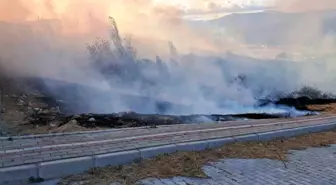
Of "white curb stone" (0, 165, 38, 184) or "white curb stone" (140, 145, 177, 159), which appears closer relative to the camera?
"white curb stone" (0, 165, 38, 184)

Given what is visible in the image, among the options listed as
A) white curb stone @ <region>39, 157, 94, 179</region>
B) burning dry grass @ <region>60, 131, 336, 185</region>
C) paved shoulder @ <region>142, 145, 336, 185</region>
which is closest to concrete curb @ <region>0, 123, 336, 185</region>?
white curb stone @ <region>39, 157, 94, 179</region>

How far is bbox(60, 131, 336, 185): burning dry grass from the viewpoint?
186 inches

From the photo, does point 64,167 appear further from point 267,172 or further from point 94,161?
point 267,172

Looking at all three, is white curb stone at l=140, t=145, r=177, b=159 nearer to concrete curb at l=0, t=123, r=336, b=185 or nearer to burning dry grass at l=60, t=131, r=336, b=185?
concrete curb at l=0, t=123, r=336, b=185

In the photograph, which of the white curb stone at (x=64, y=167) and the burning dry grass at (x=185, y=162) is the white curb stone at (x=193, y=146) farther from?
the white curb stone at (x=64, y=167)

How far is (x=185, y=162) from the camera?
550 cm

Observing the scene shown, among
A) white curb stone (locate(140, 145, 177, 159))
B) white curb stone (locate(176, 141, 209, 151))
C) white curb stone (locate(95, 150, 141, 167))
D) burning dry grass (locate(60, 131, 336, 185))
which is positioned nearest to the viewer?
burning dry grass (locate(60, 131, 336, 185))

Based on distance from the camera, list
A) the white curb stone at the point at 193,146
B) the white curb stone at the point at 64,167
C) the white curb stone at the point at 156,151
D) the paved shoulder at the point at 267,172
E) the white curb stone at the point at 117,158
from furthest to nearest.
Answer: the white curb stone at the point at 193,146 → the white curb stone at the point at 156,151 → the white curb stone at the point at 117,158 → the paved shoulder at the point at 267,172 → the white curb stone at the point at 64,167

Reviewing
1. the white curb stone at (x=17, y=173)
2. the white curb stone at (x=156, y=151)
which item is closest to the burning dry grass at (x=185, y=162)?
the white curb stone at (x=156, y=151)

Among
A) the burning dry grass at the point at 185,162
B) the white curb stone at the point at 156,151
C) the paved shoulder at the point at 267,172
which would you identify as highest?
the white curb stone at the point at 156,151

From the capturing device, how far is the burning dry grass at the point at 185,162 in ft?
15.5

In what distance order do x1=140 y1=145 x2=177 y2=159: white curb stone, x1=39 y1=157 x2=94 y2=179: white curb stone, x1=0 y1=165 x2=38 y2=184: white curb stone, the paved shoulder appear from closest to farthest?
x1=0 y1=165 x2=38 y2=184: white curb stone < x1=39 y1=157 x2=94 y2=179: white curb stone < the paved shoulder < x1=140 y1=145 x2=177 y2=159: white curb stone

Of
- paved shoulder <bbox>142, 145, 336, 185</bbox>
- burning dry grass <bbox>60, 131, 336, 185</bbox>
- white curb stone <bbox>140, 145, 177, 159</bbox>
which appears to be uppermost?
white curb stone <bbox>140, 145, 177, 159</bbox>

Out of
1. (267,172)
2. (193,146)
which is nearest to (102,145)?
(193,146)
